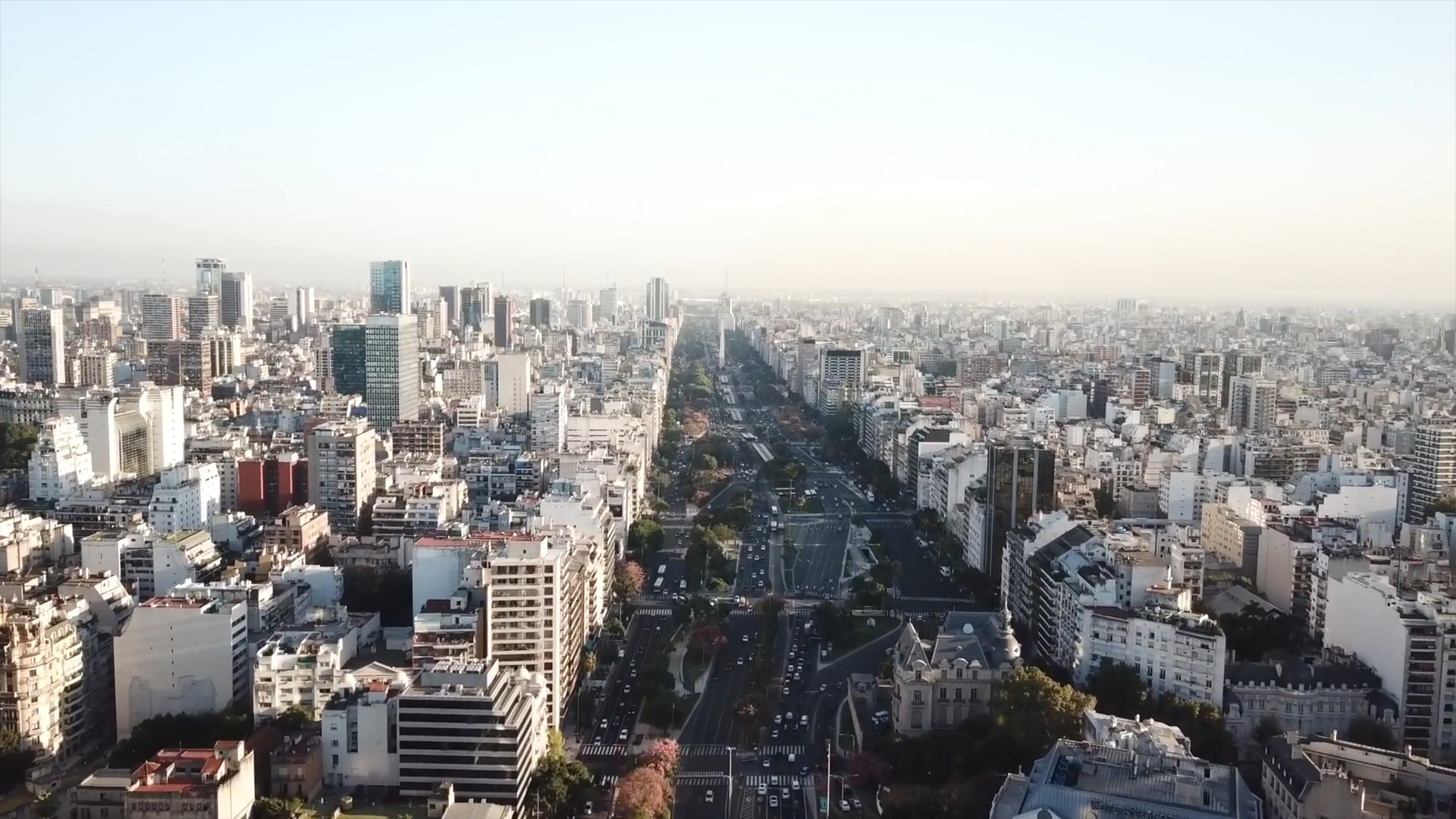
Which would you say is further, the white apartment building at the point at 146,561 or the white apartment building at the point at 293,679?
the white apartment building at the point at 146,561

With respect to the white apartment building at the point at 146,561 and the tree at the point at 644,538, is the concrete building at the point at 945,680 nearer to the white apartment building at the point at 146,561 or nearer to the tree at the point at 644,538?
the tree at the point at 644,538

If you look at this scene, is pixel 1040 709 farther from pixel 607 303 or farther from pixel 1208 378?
pixel 607 303

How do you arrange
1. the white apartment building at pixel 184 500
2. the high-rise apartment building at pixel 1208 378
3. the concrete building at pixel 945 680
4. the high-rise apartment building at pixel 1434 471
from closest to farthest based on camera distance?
the concrete building at pixel 945 680 → the white apartment building at pixel 184 500 → the high-rise apartment building at pixel 1434 471 → the high-rise apartment building at pixel 1208 378

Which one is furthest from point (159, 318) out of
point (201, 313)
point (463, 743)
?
point (463, 743)

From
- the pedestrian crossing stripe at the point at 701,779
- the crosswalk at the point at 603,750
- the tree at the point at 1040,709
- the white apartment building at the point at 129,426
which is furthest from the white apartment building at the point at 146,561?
the tree at the point at 1040,709

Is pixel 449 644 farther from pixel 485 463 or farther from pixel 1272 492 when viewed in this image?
pixel 1272 492

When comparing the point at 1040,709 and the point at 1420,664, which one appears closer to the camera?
the point at 1040,709

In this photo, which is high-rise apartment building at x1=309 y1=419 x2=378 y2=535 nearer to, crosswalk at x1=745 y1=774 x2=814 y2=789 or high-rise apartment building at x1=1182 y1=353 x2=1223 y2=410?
crosswalk at x1=745 y1=774 x2=814 y2=789
